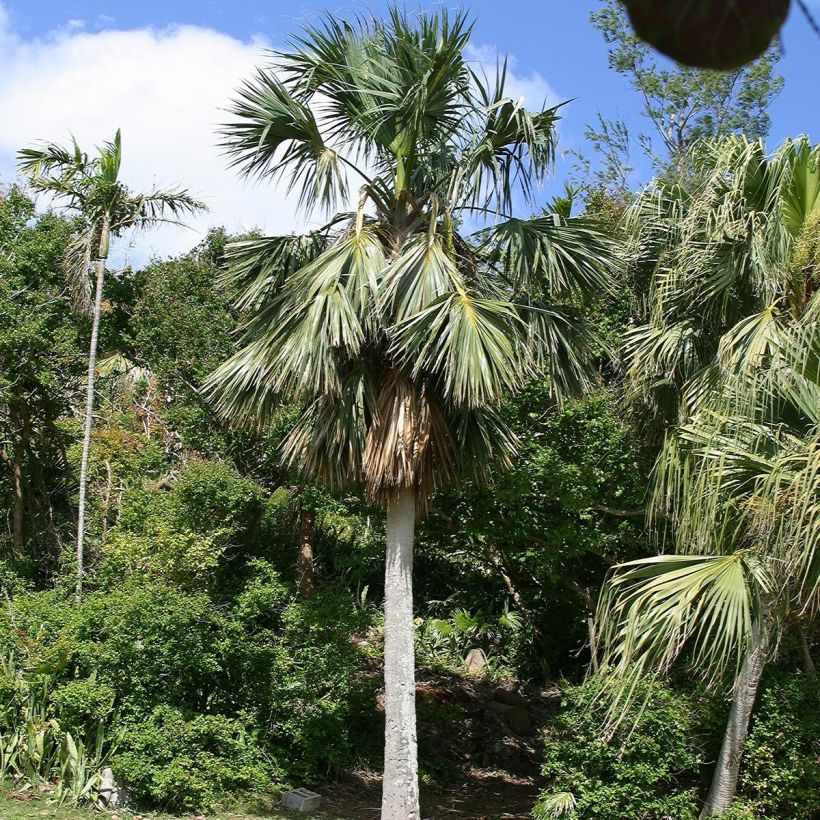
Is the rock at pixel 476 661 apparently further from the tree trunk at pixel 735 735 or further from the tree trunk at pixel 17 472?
the tree trunk at pixel 17 472

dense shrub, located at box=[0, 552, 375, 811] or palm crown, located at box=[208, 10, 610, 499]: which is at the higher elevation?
palm crown, located at box=[208, 10, 610, 499]

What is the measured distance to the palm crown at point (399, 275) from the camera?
8781 millimetres

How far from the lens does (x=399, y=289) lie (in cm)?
892

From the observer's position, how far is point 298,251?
10.4 m

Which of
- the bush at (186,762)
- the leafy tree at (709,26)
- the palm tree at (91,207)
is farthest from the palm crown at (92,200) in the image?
the leafy tree at (709,26)

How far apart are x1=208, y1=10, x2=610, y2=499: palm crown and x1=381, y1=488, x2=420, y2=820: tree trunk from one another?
41 cm

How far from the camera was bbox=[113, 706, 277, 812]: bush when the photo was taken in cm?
1028

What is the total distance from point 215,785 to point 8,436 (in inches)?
296

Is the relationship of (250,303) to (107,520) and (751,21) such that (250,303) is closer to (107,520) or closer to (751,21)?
(107,520)

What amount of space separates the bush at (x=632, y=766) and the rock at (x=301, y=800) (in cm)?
293

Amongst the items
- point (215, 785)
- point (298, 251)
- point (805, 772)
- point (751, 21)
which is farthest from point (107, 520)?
point (751, 21)

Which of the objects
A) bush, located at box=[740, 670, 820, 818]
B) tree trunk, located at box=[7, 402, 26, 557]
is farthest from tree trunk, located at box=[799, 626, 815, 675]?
tree trunk, located at box=[7, 402, 26, 557]

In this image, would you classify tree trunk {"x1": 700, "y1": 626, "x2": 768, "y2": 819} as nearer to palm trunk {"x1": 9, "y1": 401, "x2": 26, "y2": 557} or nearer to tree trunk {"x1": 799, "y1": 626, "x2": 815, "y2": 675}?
tree trunk {"x1": 799, "y1": 626, "x2": 815, "y2": 675}

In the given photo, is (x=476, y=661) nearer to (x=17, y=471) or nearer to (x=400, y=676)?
(x=400, y=676)
